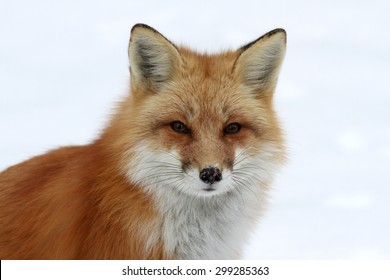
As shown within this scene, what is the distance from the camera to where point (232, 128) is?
19.2 feet

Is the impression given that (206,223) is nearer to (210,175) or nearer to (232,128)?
(210,175)

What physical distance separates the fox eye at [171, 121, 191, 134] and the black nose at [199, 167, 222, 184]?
1.44 ft

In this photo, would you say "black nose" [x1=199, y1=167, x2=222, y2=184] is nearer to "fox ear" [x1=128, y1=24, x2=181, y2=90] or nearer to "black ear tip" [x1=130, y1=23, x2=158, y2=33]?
Result: "fox ear" [x1=128, y1=24, x2=181, y2=90]

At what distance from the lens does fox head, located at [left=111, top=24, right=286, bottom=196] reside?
18.4ft

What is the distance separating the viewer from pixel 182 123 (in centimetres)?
575

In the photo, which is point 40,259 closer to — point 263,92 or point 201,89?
point 201,89

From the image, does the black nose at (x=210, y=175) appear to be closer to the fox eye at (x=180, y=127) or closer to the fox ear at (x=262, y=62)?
the fox eye at (x=180, y=127)

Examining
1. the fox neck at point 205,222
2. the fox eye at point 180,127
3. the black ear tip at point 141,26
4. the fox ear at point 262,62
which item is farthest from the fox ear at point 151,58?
the fox neck at point 205,222

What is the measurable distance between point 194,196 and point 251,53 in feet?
4.43

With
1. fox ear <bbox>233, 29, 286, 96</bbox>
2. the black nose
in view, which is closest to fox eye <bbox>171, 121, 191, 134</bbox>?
the black nose

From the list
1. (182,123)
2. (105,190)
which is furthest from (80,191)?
(182,123)

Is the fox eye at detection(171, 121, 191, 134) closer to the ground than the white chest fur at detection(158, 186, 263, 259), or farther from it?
farther from it

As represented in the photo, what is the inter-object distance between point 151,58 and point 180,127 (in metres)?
0.66

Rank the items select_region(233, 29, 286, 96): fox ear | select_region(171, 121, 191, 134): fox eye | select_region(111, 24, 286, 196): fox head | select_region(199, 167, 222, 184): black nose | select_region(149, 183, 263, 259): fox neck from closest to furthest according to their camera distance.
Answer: select_region(199, 167, 222, 184): black nose, select_region(111, 24, 286, 196): fox head, select_region(171, 121, 191, 134): fox eye, select_region(149, 183, 263, 259): fox neck, select_region(233, 29, 286, 96): fox ear
